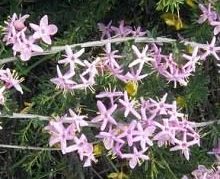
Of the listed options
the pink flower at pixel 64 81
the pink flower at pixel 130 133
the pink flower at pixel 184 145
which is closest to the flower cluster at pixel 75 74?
the pink flower at pixel 64 81

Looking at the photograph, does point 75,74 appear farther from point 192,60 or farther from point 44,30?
point 192,60

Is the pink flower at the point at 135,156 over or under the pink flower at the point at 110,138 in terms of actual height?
under

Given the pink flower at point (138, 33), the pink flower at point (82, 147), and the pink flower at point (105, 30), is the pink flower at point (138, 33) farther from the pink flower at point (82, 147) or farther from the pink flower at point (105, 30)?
the pink flower at point (82, 147)

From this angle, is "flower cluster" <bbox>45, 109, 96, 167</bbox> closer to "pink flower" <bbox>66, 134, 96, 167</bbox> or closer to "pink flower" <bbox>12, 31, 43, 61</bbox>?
"pink flower" <bbox>66, 134, 96, 167</bbox>

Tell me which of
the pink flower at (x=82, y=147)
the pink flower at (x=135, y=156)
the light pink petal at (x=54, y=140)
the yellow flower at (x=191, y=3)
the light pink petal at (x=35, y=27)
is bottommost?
the pink flower at (x=135, y=156)

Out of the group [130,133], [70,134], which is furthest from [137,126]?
[70,134]

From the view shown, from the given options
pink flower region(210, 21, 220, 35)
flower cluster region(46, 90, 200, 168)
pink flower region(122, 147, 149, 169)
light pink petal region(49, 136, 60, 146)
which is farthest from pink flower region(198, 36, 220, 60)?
light pink petal region(49, 136, 60, 146)
